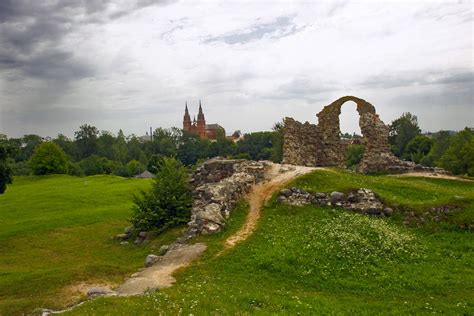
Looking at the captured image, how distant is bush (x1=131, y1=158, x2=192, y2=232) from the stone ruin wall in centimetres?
972

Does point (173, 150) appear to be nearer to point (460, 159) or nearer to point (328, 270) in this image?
point (460, 159)

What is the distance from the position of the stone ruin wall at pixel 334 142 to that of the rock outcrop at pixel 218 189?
638 centimetres

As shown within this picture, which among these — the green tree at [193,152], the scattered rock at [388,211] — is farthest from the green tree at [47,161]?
the scattered rock at [388,211]

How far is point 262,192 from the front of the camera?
891 inches

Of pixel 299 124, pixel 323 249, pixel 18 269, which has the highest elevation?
pixel 299 124

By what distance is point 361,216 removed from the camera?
753 inches

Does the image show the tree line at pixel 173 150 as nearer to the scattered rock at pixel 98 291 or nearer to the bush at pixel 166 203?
the bush at pixel 166 203

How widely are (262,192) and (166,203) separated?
5.85 m

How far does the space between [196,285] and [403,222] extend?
1047 cm

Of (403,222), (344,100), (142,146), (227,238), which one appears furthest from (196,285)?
(142,146)

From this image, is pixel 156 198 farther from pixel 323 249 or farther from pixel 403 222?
pixel 403 222

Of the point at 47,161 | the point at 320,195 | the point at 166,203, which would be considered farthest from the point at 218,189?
the point at 47,161

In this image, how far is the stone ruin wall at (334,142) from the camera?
104ft

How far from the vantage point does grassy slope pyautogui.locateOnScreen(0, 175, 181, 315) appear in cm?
1548
